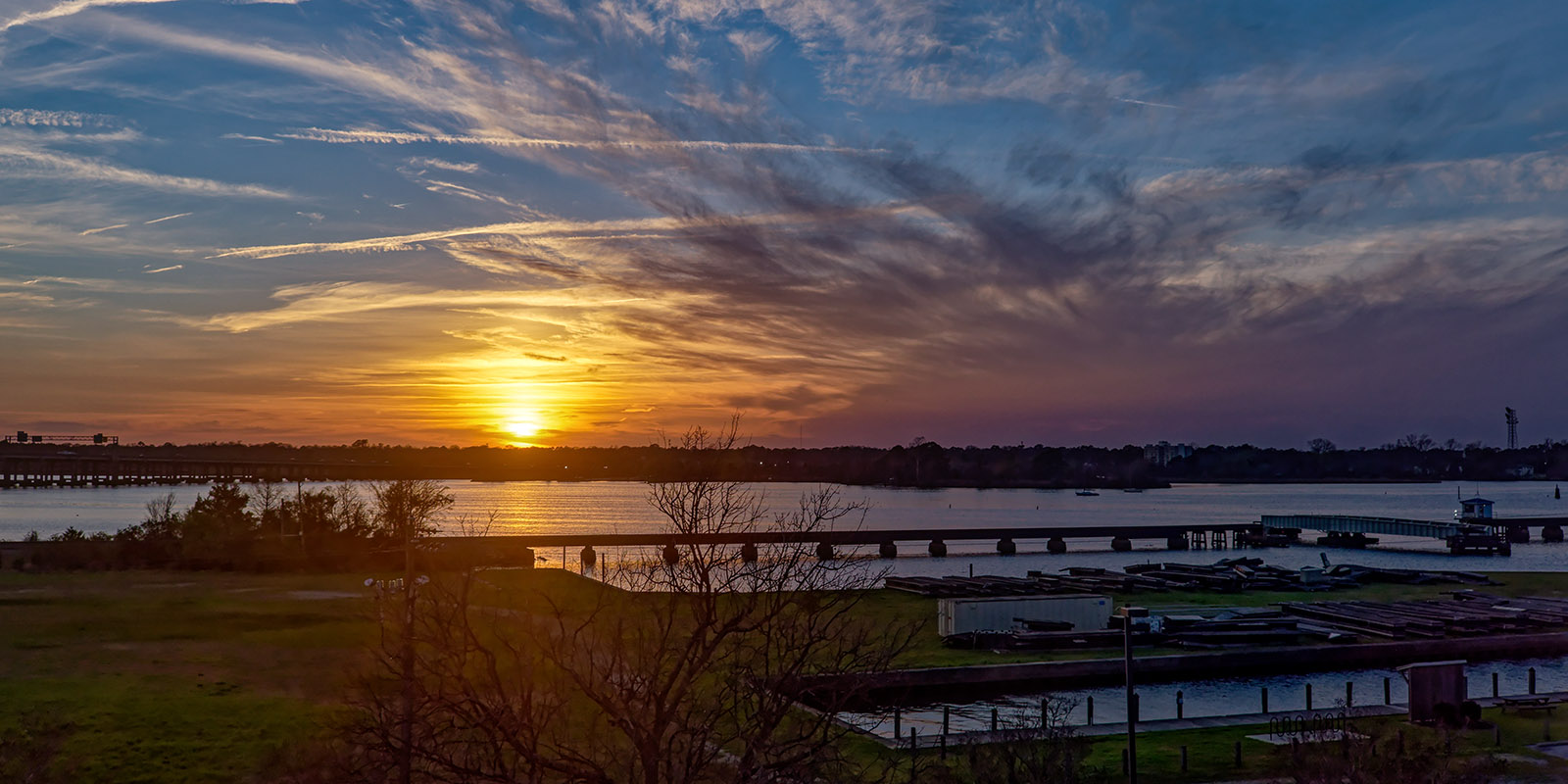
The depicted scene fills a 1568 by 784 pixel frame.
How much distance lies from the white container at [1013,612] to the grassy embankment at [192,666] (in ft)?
5.08

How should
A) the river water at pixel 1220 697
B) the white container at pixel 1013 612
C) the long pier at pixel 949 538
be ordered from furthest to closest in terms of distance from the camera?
the long pier at pixel 949 538
the white container at pixel 1013 612
the river water at pixel 1220 697

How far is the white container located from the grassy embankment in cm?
155

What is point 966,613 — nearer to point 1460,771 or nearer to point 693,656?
point 1460,771

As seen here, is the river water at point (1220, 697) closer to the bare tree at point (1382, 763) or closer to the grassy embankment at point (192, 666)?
the grassy embankment at point (192, 666)

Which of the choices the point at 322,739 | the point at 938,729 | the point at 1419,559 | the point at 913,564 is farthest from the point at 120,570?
the point at 1419,559

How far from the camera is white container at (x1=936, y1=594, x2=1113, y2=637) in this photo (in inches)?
2088

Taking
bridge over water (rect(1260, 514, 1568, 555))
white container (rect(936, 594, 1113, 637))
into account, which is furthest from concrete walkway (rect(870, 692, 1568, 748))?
bridge over water (rect(1260, 514, 1568, 555))

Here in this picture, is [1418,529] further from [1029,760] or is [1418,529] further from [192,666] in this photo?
[192,666]

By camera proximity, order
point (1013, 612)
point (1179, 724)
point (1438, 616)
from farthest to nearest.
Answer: point (1438, 616)
point (1013, 612)
point (1179, 724)

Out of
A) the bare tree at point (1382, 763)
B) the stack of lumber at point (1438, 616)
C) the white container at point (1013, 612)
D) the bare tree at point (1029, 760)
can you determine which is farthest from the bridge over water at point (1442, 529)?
the bare tree at point (1029, 760)

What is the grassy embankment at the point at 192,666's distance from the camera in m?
28.6

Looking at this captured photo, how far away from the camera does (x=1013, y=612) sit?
55.0 meters

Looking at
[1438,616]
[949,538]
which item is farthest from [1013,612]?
[949,538]

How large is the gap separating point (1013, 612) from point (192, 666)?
125 ft
